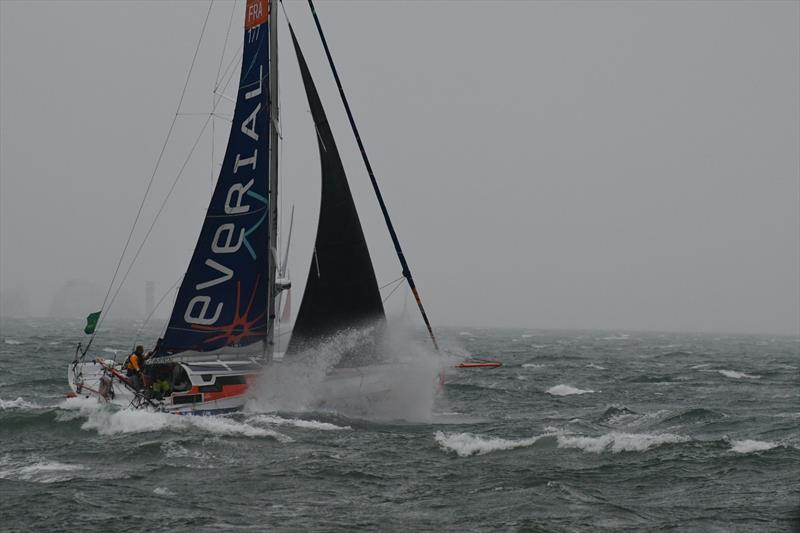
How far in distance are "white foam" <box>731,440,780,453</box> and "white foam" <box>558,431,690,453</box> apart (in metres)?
1.20

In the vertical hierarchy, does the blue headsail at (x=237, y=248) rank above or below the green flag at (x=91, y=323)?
above

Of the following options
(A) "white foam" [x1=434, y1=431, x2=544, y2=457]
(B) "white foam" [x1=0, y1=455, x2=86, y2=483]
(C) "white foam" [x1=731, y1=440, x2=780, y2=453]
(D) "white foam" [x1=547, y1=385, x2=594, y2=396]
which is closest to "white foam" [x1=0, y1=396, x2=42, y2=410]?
(B) "white foam" [x1=0, y1=455, x2=86, y2=483]

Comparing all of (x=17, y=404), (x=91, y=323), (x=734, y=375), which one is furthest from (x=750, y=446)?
(x=734, y=375)

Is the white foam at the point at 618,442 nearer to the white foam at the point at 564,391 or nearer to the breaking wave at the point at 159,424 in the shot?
the breaking wave at the point at 159,424

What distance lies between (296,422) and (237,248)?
5.59m

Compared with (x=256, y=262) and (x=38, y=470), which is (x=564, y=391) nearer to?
(x=256, y=262)

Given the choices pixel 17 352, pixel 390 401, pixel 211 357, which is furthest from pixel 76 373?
pixel 17 352

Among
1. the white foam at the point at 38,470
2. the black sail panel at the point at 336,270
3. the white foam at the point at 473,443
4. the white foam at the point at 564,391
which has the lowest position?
the white foam at the point at 38,470

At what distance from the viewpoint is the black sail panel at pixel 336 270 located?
1000 inches

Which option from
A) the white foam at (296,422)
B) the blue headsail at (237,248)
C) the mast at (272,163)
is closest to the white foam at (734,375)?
the mast at (272,163)

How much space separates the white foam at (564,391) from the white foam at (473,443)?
46.0 ft

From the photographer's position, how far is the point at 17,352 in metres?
55.5

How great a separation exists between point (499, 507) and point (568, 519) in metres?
1.26

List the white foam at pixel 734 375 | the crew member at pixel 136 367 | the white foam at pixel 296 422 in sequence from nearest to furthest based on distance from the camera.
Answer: the white foam at pixel 296 422, the crew member at pixel 136 367, the white foam at pixel 734 375
